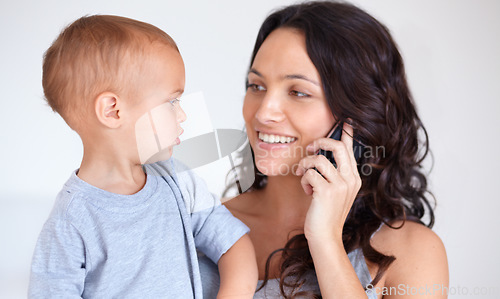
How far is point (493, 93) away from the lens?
192 centimetres

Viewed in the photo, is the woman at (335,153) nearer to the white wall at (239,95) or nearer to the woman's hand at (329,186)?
the woman's hand at (329,186)

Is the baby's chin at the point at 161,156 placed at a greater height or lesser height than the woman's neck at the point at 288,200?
greater

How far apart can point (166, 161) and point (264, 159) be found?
1.14ft

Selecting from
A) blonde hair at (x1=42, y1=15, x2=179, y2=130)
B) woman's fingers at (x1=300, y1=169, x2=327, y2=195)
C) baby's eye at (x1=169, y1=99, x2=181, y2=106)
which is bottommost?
woman's fingers at (x1=300, y1=169, x2=327, y2=195)

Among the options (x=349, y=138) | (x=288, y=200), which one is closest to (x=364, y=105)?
(x=349, y=138)

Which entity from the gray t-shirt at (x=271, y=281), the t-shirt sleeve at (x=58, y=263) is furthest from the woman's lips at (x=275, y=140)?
the t-shirt sleeve at (x=58, y=263)

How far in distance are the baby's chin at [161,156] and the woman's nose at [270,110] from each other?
1.17 ft

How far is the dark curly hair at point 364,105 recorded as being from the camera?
4.21 feet

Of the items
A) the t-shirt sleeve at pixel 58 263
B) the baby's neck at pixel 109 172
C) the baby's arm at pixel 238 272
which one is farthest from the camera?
the baby's arm at pixel 238 272

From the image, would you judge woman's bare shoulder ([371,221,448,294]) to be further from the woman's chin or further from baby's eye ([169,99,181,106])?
baby's eye ([169,99,181,106])

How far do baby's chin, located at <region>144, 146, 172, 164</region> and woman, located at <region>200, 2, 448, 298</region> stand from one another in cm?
36

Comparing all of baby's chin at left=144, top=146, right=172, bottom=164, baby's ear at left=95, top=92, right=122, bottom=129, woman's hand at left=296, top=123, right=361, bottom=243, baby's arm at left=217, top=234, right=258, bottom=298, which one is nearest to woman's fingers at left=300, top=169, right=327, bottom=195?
woman's hand at left=296, top=123, right=361, bottom=243

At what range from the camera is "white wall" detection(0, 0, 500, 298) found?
1477mm

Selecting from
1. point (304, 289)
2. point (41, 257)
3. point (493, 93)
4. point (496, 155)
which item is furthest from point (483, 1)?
point (41, 257)
